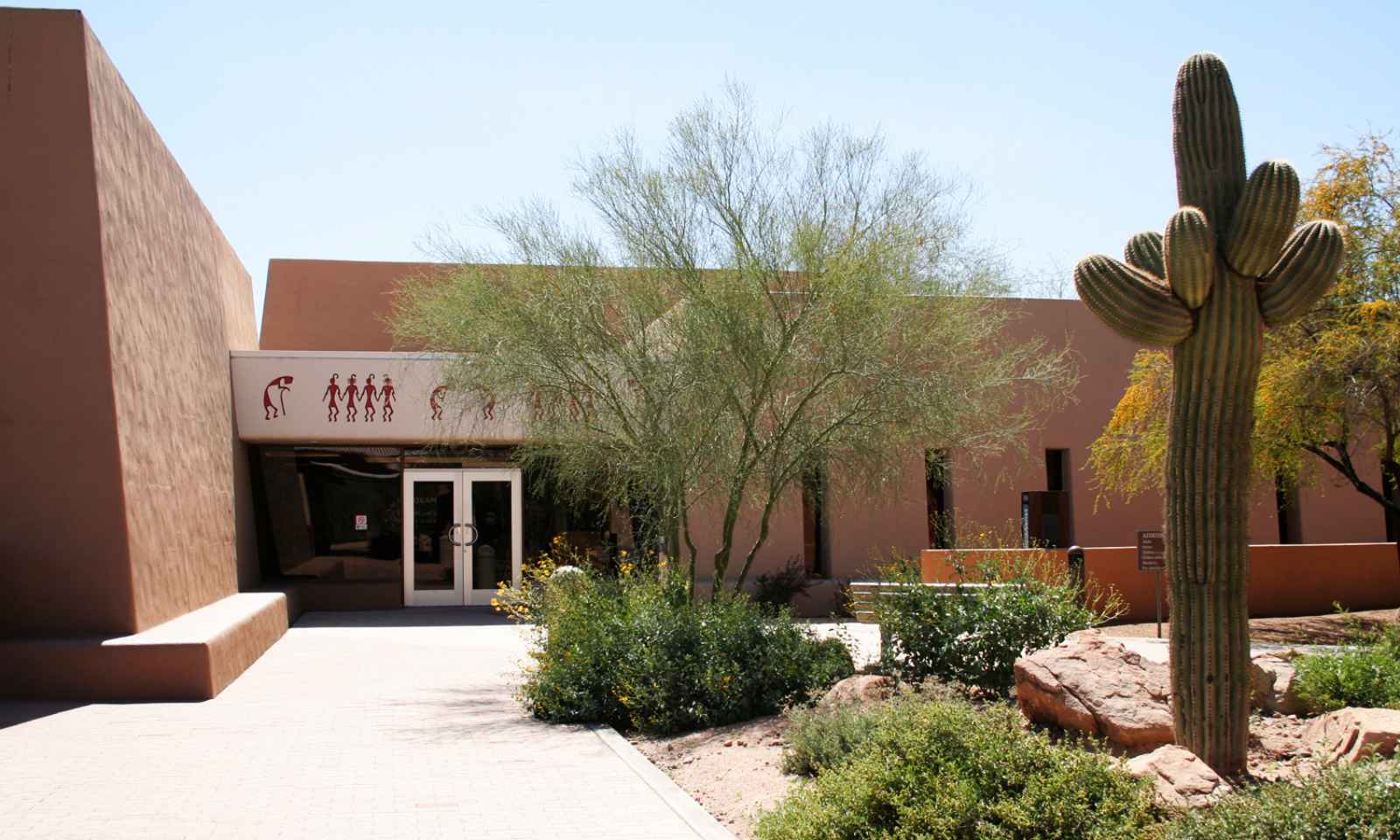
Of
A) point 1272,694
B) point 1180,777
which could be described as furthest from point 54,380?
point 1272,694

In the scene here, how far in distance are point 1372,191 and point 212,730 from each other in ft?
51.0

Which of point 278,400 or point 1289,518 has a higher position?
point 278,400

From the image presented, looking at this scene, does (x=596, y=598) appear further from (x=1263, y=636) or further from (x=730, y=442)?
(x=1263, y=636)

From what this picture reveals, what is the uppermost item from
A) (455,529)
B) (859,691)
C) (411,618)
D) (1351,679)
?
(455,529)

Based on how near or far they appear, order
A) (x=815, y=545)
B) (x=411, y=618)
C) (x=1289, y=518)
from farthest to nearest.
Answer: (x=1289, y=518) → (x=815, y=545) → (x=411, y=618)

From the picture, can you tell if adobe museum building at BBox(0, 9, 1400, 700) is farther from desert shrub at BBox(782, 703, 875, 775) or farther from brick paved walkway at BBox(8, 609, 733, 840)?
desert shrub at BBox(782, 703, 875, 775)

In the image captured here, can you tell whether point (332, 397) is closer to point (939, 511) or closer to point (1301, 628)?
point (939, 511)

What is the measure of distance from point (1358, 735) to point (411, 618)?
16.7 metres

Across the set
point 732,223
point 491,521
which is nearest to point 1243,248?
point 732,223

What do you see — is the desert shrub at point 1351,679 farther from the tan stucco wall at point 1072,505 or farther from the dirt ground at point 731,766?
the tan stucco wall at point 1072,505

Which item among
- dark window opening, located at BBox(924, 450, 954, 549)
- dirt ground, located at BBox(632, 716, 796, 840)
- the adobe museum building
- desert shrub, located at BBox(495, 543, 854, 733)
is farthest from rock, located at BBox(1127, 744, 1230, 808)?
dark window opening, located at BBox(924, 450, 954, 549)

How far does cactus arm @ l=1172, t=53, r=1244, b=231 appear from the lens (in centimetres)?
738

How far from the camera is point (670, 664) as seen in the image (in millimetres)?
10359

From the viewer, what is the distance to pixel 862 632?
18484mm
